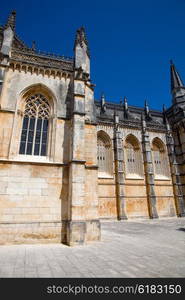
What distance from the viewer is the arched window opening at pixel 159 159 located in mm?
24148

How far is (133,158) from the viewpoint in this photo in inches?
922

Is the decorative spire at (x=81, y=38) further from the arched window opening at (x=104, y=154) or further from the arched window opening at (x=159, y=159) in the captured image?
the arched window opening at (x=159, y=159)

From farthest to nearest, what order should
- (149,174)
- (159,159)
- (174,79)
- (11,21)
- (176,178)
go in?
(174,79) → (159,159) → (176,178) → (149,174) → (11,21)

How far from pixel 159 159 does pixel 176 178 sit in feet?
11.2

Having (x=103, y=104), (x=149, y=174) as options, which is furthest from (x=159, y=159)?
(x=103, y=104)

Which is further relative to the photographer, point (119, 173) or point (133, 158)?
point (133, 158)

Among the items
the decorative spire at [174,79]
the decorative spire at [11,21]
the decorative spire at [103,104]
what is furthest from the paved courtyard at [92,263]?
the decorative spire at [174,79]

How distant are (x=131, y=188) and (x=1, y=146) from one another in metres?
17.2

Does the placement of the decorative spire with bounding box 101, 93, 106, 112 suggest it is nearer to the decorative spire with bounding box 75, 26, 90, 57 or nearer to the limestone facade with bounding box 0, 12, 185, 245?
the decorative spire with bounding box 75, 26, 90, 57

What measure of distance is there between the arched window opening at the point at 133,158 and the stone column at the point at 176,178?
16.4 feet

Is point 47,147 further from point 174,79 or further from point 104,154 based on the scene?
point 174,79

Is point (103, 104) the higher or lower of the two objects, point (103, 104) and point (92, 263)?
the higher

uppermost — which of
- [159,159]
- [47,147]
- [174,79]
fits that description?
[174,79]

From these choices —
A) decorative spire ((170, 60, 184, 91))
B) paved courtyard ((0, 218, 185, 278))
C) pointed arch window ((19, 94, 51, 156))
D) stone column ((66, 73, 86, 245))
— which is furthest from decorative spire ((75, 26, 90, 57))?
decorative spire ((170, 60, 184, 91))
